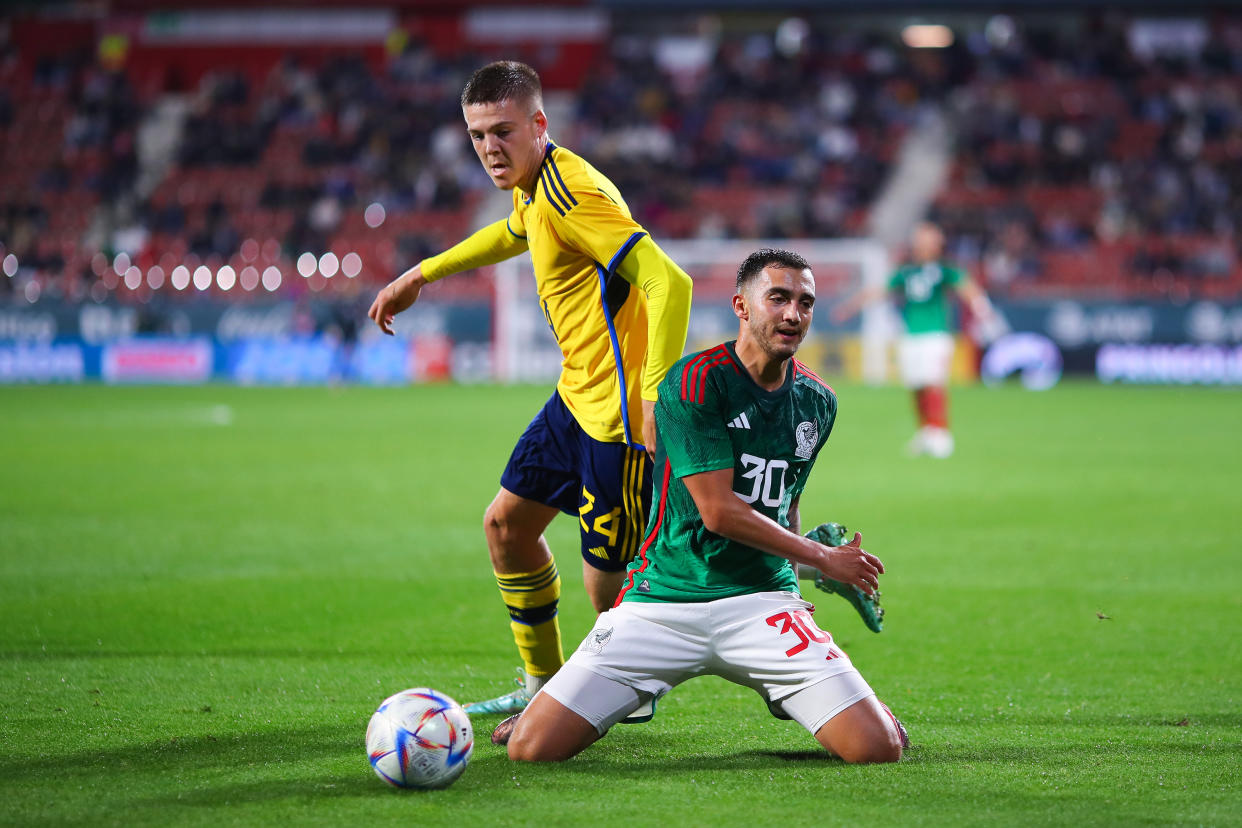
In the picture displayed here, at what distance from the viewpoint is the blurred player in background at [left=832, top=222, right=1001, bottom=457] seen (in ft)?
47.6

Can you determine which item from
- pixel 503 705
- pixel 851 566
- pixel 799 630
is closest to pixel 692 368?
pixel 851 566

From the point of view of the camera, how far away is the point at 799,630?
173 inches

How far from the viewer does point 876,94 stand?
34.6m

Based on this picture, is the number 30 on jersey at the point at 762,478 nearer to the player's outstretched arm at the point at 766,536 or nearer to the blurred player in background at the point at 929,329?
the player's outstretched arm at the point at 766,536

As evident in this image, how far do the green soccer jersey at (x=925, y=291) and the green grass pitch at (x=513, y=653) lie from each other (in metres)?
1.66

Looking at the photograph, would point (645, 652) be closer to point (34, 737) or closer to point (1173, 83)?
point (34, 737)

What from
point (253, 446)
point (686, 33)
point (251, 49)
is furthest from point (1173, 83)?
point (253, 446)

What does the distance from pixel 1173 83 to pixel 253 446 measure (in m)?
26.4

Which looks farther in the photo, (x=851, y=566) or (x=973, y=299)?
(x=973, y=299)

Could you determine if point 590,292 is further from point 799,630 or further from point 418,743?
point 418,743

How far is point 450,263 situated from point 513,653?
175 centimetres

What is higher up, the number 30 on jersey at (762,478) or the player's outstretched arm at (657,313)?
the player's outstretched arm at (657,313)

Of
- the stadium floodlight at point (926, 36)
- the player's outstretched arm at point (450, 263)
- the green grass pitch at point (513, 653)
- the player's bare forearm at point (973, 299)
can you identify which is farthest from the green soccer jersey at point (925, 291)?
the stadium floodlight at point (926, 36)

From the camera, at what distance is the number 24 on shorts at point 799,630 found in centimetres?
435
